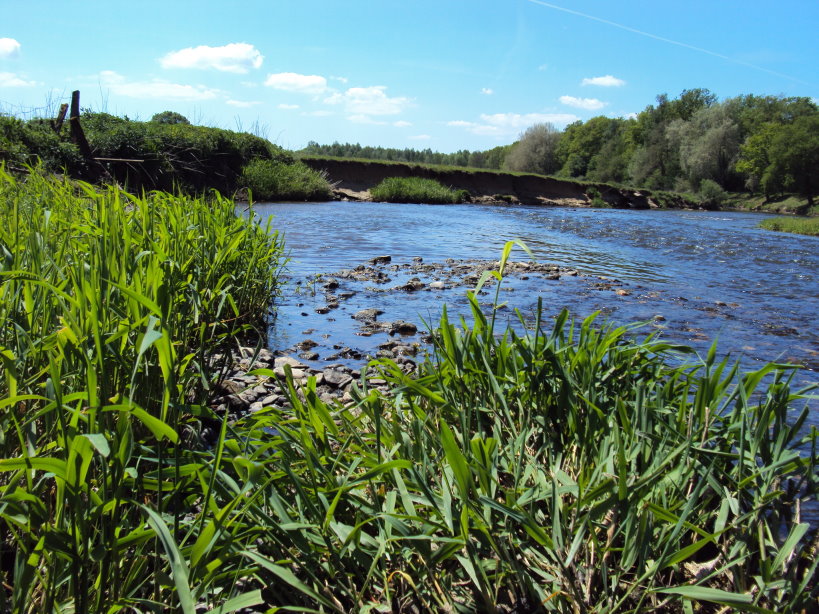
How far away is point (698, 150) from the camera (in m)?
64.1

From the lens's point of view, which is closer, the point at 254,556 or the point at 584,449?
the point at 254,556

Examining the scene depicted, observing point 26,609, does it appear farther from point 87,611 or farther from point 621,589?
point 621,589

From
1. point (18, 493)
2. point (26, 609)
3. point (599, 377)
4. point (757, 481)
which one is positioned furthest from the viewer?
point (599, 377)

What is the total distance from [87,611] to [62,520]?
213 millimetres

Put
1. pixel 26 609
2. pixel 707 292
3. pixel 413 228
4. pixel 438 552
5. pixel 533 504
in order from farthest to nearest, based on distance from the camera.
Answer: pixel 413 228 → pixel 707 292 → pixel 533 504 → pixel 438 552 → pixel 26 609

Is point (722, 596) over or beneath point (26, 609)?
over

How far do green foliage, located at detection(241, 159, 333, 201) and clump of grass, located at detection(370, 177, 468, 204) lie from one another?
165 inches

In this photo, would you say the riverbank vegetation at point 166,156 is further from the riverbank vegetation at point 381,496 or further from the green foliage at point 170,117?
the riverbank vegetation at point 381,496

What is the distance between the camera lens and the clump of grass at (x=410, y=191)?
3247 cm

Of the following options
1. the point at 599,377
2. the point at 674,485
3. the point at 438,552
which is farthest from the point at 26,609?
the point at 599,377

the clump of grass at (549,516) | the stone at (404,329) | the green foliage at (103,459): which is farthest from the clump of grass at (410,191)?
the clump of grass at (549,516)

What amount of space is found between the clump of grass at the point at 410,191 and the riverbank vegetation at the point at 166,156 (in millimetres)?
4244

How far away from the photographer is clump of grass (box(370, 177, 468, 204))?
32.5 metres

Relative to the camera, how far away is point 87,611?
1278 mm
